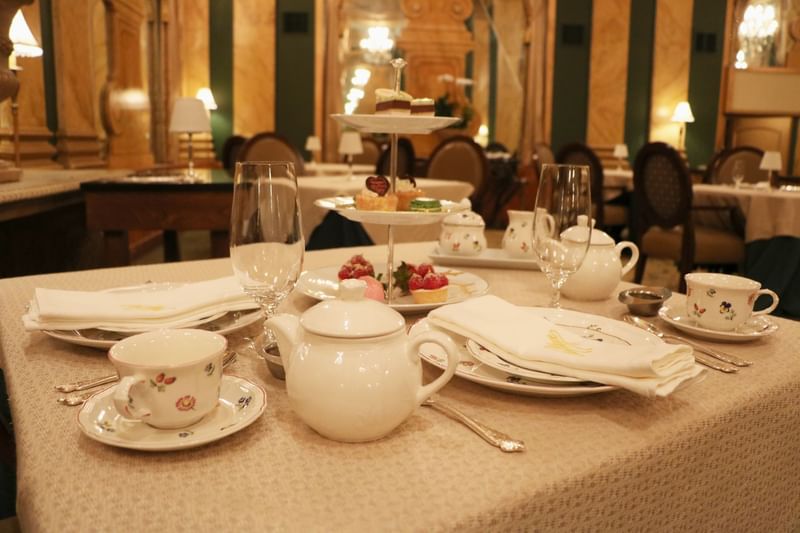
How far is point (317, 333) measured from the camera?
584 mm

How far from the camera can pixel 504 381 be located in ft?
2.34

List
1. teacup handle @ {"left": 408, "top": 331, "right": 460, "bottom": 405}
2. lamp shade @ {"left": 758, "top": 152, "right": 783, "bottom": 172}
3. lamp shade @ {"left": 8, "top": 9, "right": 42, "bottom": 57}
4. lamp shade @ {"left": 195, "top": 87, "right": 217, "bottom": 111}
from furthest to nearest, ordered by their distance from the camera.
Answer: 1. lamp shade @ {"left": 195, "top": 87, "right": 217, "bottom": 111}
2. lamp shade @ {"left": 758, "top": 152, "right": 783, "bottom": 172}
3. lamp shade @ {"left": 8, "top": 9, "right": 42, "bottom": 57}
4. teacup handle @ {"left": 408, "top": 331, "right": 460, "bottom": 405}

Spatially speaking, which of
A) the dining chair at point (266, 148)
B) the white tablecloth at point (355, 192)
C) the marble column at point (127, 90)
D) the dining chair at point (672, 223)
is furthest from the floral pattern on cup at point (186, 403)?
the marble column at point (127, 90)

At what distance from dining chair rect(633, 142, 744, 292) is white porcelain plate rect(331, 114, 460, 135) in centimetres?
312

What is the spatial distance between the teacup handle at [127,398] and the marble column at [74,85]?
430 centimetres

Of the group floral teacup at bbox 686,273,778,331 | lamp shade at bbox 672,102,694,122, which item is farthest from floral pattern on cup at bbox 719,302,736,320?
lamp shade at bbox 672,102,694,122

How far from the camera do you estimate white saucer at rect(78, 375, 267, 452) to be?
56cm

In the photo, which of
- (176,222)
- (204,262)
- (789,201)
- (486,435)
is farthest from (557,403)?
(789,201)

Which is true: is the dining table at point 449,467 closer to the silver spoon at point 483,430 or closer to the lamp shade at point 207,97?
the silver spoon at point 483,430

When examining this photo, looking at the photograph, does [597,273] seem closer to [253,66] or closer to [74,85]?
[74,85]

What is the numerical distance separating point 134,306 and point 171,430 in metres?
0.35

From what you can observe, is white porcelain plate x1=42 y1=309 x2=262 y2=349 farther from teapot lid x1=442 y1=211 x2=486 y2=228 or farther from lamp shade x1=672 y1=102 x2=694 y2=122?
lamp shade x1=672 y1=102 x2=694 y2=122

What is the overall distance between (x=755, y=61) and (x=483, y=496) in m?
10.2

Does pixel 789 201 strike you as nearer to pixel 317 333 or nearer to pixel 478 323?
pixel 478 323
